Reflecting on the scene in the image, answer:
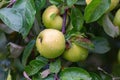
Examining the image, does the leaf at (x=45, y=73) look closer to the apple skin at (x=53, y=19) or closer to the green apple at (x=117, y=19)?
the apple skin at (x=53, y=19)

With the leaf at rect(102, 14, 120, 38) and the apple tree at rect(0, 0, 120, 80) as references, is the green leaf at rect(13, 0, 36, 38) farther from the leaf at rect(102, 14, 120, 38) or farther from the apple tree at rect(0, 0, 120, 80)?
the leaf at rect(102, 14, 120, 38)

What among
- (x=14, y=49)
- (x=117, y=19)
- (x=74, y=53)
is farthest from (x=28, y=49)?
(x=117, y=19)

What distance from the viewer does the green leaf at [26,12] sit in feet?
2.93

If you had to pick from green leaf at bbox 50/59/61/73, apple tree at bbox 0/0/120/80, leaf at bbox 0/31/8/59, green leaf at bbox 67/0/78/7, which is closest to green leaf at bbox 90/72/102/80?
apple tree at bbox 0/0/120/80

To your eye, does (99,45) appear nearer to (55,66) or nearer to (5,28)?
(55,66)

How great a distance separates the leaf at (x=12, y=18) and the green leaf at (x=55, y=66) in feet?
0.49

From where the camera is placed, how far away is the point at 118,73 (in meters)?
1.12

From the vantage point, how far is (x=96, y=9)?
0.90 m

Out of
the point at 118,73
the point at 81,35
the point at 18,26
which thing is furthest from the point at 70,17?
the point at 118,73

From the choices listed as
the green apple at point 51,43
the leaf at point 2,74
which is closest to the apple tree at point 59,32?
the green apple at point 51,43

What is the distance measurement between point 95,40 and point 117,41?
0.56 feet

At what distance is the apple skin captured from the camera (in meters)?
0.97

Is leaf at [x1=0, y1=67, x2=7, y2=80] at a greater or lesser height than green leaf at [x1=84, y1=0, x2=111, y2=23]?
lesser

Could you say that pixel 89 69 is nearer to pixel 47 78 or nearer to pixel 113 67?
pixel 113 67
